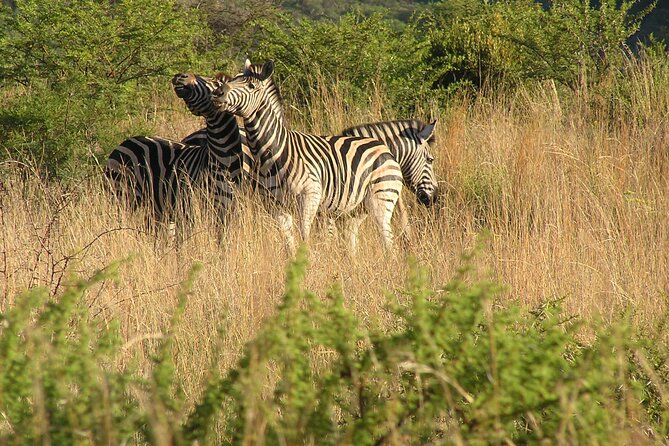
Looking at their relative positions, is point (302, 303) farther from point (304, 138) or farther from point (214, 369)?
point (304, 138)

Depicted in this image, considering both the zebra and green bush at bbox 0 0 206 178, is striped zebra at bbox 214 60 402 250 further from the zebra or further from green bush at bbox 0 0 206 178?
green bush at bbox 0 0 206 178

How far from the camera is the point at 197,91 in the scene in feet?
22.3

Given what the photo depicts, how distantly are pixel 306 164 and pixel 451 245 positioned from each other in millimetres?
1194

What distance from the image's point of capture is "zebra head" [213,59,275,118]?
630cm

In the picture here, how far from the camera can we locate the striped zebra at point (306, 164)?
6484 mm

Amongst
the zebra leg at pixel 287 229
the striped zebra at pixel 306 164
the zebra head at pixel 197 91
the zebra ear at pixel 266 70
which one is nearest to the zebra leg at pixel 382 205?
the striped zebra at pixel 306 164

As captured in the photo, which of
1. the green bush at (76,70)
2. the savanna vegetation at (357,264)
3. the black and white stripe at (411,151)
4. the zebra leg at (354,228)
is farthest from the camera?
the green bush at (76,70)

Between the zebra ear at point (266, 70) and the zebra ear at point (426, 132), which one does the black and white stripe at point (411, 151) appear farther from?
the zebra ear at point (266, 70)

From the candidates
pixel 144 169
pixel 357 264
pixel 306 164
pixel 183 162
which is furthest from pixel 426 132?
pixel 357 264

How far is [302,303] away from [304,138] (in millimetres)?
2574

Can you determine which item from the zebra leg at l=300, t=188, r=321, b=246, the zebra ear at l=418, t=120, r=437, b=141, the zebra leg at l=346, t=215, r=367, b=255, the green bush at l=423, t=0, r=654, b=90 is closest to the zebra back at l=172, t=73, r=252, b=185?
the zebra leg at l=300, t=188, r=321, b=246

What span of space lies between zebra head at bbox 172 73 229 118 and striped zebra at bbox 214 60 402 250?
1.04 feet

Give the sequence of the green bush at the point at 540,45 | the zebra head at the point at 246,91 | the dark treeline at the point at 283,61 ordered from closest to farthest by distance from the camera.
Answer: the zebra head at the point at 246,91
the dark treeline at the point at 283,61
the green bush at the point at 540,45

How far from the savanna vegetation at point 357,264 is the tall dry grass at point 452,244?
0.03 metres
